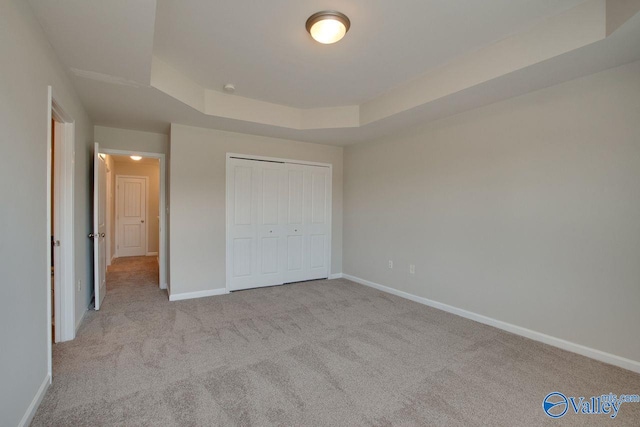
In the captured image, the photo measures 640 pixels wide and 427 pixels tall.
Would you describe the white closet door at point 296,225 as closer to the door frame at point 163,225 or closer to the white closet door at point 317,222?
the white closet door at point 317,222

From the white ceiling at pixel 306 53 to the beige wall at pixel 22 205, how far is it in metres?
0.26

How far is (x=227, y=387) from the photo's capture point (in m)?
2.06

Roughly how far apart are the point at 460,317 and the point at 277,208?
2981 millimetres

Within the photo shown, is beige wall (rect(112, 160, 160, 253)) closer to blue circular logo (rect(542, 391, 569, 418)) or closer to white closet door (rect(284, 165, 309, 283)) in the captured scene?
white closet door (rect(284, 165, 309, 283))

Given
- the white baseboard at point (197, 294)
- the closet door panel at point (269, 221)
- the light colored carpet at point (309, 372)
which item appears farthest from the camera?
the closet door panel at point (269, 221)

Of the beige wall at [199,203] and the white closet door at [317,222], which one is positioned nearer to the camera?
the beige wall at [199,203]

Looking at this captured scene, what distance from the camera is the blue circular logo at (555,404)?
1846mm

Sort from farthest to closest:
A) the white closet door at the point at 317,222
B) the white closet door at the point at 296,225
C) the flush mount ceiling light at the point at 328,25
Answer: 1. the white closet door at the point at 317,222
2. the white closet door at the point at 296,225
3. the flush mount ceiling light at the point at 328,25

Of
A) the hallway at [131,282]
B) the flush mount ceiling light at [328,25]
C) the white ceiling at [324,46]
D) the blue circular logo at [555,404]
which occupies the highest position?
the white ceiling at [324,46]

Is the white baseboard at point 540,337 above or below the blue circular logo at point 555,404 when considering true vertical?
above

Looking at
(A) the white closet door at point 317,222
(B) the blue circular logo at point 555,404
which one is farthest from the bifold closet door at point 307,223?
(B) the blue circular logo at point 555,404

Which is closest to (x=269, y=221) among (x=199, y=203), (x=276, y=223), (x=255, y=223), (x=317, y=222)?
(x=276, y=223)

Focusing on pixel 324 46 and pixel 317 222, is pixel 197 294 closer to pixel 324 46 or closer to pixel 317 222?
pixel 317 222

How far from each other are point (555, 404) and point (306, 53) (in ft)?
10.7
